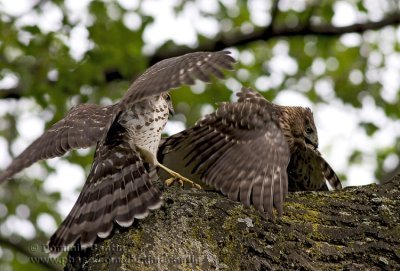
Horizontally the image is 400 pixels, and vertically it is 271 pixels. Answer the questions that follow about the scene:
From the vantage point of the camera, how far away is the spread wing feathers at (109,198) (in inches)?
143

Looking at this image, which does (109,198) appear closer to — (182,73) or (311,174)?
(182,73)

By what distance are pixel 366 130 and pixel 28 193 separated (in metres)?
4.61

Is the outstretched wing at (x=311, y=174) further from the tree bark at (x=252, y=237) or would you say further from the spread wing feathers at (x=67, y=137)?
the spread wing feathers at (x=67, y=137)

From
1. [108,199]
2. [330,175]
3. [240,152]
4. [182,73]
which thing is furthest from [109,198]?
[330,175]

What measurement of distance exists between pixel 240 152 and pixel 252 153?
72 mm

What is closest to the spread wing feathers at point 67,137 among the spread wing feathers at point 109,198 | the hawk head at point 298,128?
the spread wing feathers at point 109,198

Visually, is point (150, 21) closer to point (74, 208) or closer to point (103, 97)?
point (103, 97)

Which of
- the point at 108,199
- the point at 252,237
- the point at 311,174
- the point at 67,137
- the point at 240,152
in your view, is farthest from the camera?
the point at 311,174

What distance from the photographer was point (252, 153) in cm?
456

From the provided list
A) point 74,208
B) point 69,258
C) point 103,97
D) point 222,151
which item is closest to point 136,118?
point 222,151

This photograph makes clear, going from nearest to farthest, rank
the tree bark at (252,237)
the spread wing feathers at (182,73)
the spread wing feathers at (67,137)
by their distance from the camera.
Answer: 1. the tree bark at (252,237)
2. the spread wing feathers at (182,73)
3. the spread wing feathers at (67,137)

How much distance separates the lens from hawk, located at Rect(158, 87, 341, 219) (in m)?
4.13

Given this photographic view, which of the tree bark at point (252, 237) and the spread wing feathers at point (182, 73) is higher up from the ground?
the spread wing feathers at point (182, 73)

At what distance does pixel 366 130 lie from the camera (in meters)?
9.45
